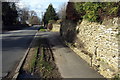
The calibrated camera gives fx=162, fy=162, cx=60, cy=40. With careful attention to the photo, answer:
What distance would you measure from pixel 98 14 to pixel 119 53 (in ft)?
9.68

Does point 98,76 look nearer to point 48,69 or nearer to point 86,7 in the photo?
point 48,69

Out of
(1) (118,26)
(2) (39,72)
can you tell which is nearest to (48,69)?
(2) (39,72)

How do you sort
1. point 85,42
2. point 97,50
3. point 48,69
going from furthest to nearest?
point 85,42 → point 97,50 → point 48,69

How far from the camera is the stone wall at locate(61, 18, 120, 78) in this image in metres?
5.80

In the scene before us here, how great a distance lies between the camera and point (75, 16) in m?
12.6

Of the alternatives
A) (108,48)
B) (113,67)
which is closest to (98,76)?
(113,67)

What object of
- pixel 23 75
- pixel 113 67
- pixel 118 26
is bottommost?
pixel 23 75

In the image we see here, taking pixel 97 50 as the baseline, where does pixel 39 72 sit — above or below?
below

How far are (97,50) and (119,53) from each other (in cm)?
230

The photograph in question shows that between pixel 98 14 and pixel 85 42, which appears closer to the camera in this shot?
pixel 98 14

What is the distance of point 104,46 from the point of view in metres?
6.91

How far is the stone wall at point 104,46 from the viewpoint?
580 cm

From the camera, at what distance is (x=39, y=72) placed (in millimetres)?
6543

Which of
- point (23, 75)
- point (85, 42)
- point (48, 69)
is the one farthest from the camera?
point (85, 42)
